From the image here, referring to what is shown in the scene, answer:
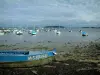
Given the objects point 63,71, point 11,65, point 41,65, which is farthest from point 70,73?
point 11,65

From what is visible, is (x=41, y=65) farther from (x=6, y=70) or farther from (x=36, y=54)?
(x=6, y=70)

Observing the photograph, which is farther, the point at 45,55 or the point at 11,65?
the point at 45,55

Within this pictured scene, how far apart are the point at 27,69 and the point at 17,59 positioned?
1.70 meters

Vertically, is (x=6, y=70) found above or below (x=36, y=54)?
below

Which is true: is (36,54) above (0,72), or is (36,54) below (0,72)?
above

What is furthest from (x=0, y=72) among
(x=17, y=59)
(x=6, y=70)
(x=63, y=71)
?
(x=63, y=71)

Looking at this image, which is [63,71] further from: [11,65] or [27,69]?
[11,65]

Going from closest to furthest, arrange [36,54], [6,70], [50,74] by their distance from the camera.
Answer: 1. [50,74]
2. [6,70]
3. [36,54]

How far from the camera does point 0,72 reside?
21781 millimetres

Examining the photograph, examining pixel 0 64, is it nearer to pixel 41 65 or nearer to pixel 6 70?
pixel 6 70

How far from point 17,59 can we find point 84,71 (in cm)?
799

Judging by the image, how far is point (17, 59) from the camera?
922 inches

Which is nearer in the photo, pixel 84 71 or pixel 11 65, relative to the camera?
pixel 84 71

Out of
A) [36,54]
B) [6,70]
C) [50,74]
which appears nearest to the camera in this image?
[50,74]
